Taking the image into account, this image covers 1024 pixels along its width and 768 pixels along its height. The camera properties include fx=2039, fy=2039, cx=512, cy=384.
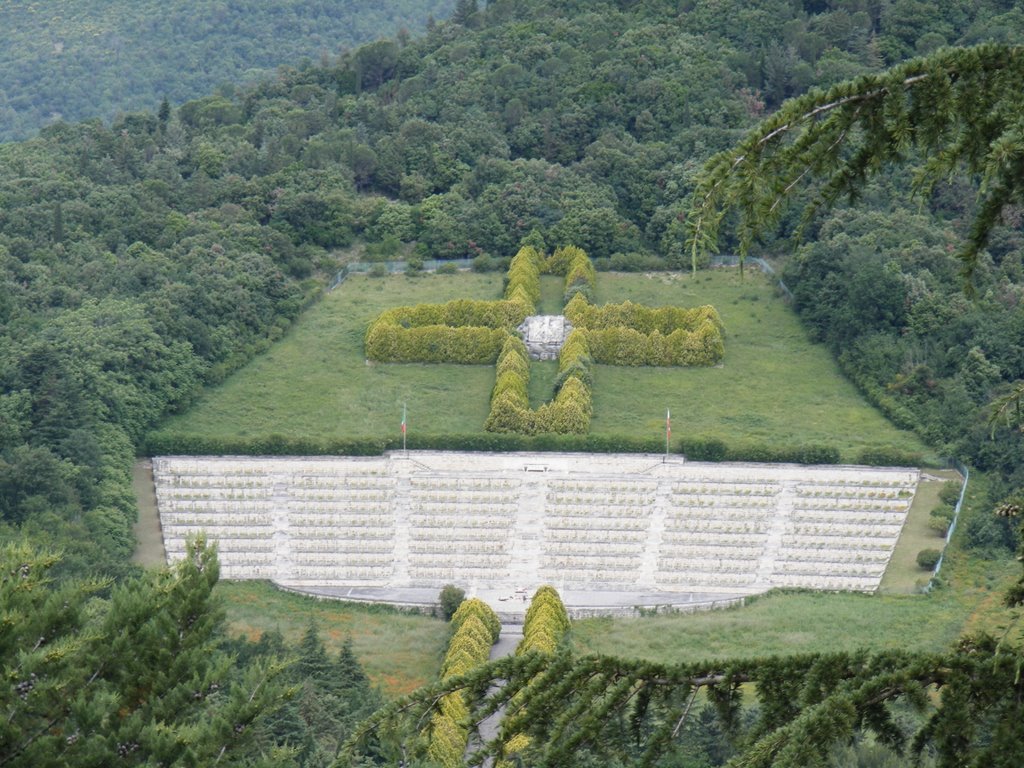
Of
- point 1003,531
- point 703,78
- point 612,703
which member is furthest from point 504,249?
point 612,703

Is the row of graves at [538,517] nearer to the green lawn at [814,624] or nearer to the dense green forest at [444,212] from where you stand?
the green lawn at [814,624]

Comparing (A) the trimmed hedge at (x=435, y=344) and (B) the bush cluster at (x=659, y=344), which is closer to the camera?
(B) the bush cluster at (x=659, y=344)

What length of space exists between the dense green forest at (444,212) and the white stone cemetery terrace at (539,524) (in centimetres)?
307

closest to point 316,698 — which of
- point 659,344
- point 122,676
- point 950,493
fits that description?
point 122,676

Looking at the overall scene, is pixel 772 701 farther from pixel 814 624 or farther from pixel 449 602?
pixel 449 602

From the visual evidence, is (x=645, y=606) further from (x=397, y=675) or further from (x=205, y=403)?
(x=205, y=403)

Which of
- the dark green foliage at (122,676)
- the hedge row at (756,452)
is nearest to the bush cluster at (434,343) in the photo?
the hedge row at (756,452)

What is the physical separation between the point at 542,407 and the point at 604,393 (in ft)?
11.5

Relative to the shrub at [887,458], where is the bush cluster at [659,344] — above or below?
below

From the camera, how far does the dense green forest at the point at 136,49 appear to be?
12425cm

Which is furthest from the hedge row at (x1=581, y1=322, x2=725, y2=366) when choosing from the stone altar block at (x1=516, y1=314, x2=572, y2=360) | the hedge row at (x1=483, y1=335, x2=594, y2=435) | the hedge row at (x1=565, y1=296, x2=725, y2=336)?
the hedge row at (x1=483, y1=335, x2=594, y2=435)

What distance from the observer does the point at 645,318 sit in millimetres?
64812

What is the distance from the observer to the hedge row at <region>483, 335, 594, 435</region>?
5744cm

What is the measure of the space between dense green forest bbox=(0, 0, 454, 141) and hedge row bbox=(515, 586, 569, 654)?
266 feet
